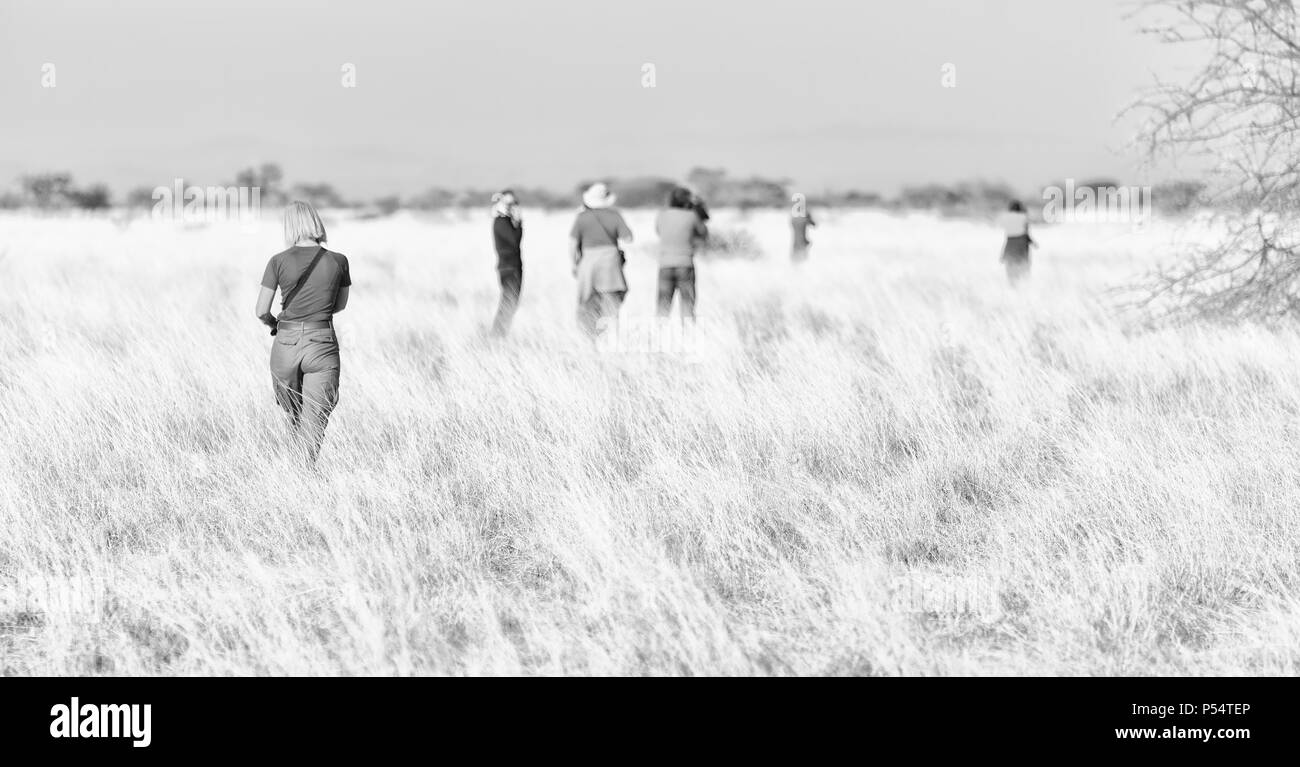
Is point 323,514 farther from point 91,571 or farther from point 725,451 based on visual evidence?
point 725,451

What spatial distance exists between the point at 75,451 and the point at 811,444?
4.35 meters

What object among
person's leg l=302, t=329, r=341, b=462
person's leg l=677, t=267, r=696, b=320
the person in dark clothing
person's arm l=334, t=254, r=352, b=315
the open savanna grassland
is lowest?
the open savanna grassland

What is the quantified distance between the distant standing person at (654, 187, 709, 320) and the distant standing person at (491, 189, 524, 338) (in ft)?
4.85

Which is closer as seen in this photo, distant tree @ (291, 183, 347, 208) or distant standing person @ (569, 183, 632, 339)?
distant standing person @ (569, 183, 632, 339)

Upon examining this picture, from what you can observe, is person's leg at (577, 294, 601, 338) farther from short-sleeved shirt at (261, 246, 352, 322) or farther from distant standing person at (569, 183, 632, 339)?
short-sleeved shirt at (261, 246, 352, 322)

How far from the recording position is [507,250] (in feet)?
37.3

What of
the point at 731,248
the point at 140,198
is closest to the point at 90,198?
the point at 140,198

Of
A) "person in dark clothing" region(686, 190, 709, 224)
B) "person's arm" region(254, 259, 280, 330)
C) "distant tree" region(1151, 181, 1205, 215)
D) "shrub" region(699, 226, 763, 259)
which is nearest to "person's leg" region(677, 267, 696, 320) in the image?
"person in dark clothing" region(686, 190, 709, 224)

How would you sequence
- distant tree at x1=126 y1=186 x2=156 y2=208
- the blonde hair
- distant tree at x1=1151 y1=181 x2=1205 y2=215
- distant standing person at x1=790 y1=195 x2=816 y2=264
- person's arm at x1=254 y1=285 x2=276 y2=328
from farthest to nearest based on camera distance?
1. distant tree at x1=126 y1=186 x2=156 y2=208
2. distant standing person at x1=790 y1=195 x2=816 y2=264
3. distant tree at x1=1151 y1=181 x2=1205 y2=215
4. the blonde hair
5. person's arm at x1=254 y1=285 x2=276 y2=328

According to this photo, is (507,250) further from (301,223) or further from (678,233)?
(301,223)

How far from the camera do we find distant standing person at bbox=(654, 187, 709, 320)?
11.0 meters

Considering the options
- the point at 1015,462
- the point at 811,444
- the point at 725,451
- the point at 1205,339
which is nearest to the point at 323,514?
the point at 725,451

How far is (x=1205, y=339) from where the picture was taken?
949cm
